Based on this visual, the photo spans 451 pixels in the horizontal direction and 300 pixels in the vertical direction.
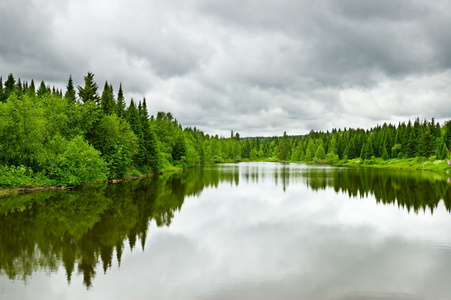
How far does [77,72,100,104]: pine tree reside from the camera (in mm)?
54688

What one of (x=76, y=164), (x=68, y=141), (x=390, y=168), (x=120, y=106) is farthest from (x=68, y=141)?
(x=390, y=168)

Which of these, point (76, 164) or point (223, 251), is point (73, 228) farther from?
point (76, 164)

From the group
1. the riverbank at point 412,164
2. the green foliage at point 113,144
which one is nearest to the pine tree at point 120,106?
the green foliage at point 113,144

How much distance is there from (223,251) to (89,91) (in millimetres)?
46915

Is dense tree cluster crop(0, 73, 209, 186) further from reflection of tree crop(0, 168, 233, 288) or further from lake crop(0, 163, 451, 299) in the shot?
lake crop(0, 163, 451, 299)

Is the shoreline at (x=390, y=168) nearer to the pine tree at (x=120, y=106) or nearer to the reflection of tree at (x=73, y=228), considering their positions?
the reflection of tree at (x=73, y=228)

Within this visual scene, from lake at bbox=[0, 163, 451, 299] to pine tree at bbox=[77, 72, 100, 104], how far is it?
92.8ft

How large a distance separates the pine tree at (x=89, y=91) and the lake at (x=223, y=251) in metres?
28.3

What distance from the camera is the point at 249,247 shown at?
17.2 metres

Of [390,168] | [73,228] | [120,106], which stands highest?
[120,106]

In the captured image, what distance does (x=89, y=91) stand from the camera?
5484 cm

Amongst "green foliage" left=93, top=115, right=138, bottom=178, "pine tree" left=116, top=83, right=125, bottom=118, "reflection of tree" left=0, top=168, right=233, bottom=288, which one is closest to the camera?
"reflection of tree" left=0, top=168, right=233, bottom=288

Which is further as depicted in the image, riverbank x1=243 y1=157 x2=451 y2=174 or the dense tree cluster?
riverbank x1=243 y1=157 x2=451 y2=174

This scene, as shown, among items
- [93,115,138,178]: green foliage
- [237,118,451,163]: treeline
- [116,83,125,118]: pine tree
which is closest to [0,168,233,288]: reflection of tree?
[93,115,138,178]: green foliage
